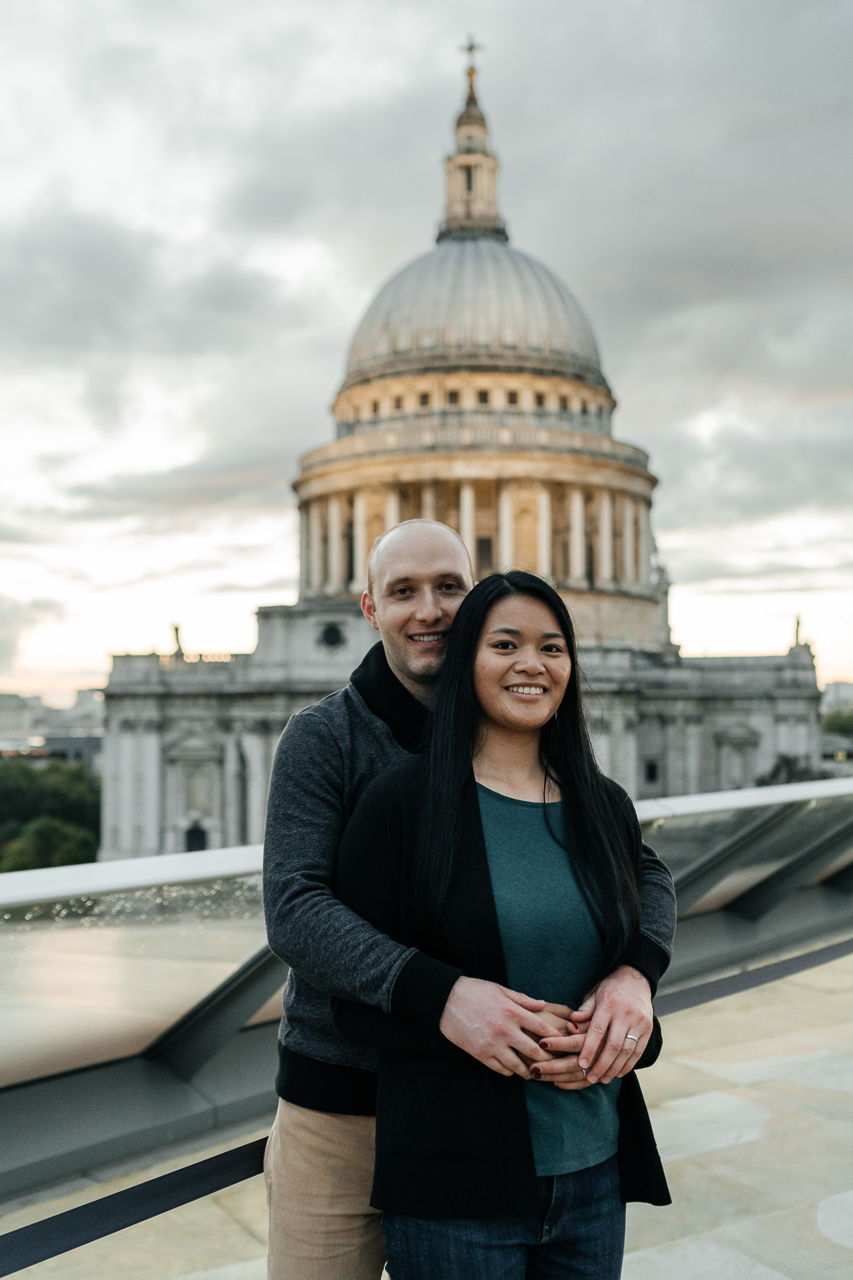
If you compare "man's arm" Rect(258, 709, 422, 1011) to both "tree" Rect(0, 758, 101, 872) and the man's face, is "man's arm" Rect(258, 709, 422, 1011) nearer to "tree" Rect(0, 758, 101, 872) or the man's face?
the man's face

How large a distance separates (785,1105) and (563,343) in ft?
194

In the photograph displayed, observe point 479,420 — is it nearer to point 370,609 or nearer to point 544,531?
point 544,531

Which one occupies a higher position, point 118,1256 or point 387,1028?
point 387,1028

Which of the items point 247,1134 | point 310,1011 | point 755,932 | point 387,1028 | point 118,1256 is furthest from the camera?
point 755,932

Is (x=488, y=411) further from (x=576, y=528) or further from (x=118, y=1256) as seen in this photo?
(x=118, y=1256)

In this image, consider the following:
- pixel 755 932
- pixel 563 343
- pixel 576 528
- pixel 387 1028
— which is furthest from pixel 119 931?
pixel 563 343

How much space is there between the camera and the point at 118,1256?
394cm

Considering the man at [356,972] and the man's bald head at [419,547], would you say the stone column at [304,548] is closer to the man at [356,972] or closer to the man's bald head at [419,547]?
the man's bald head at [419,547]

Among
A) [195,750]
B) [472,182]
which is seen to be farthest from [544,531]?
[472,182]

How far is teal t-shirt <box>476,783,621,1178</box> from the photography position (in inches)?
108

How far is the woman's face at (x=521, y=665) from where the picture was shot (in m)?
2.93

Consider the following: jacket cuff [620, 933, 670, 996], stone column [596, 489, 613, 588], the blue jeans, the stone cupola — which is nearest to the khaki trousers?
the blue jeans

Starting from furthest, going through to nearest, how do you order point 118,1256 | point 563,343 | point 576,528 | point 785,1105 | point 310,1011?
point 563,343, point 576,528, point 785,1105, point 118,1256, point 310,1011

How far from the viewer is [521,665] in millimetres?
2924
